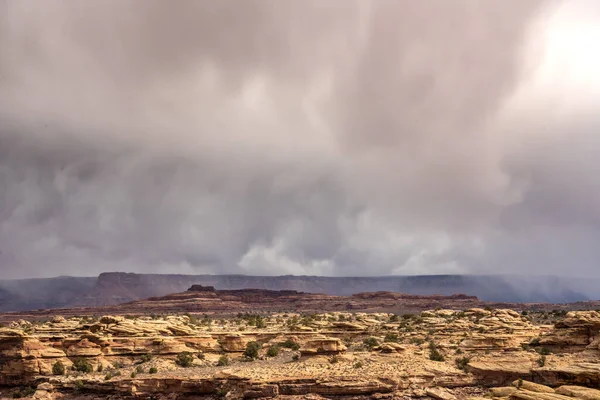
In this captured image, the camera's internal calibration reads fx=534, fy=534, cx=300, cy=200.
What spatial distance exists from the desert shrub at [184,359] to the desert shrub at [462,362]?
23980 millimetres

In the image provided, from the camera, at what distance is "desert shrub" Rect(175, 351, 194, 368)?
49.6m

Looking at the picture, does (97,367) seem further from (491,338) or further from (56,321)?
(491,338)

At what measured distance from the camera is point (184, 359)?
4978 cm

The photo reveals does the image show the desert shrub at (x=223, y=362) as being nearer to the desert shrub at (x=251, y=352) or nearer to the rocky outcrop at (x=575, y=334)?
the desert shrub at (x=251, y=352)

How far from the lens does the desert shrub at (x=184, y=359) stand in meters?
49.6

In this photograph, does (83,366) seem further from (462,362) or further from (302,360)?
(462,362)

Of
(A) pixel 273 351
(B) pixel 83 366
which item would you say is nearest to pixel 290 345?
(A) pixel 273 351

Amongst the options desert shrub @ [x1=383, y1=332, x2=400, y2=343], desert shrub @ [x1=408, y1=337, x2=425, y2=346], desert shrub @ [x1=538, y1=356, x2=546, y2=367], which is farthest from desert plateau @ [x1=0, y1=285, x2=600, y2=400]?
desert shrub @ [x1=408, y1=337, x2=425, y2=346]

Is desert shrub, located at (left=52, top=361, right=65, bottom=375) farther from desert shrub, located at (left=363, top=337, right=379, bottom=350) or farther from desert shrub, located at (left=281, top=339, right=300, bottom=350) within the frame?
desert shrub, located at (left=363, top=337, right=379, bottom=350)

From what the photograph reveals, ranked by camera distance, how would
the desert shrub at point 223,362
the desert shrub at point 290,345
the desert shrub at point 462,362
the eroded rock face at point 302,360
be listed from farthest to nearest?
the desert shrub at point 290,345
the desert shrub at point 223,362
the desert shrub at point 462,362
the eroded rock face at point 302,360

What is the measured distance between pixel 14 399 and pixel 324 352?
26594 millimetres

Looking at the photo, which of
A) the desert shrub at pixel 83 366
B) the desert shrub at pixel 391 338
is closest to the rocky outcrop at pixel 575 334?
the desert shrub at pixel 391 338

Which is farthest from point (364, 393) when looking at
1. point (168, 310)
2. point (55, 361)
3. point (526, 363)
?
point (168, 310)

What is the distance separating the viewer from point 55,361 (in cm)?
4919
